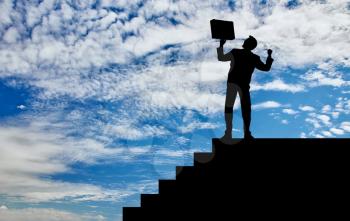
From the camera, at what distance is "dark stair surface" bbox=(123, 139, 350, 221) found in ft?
20.3

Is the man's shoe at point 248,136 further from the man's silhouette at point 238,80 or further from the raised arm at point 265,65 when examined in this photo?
the raised arm at point 265,65

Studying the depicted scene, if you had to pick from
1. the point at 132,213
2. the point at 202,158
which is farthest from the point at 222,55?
the point at 132,213

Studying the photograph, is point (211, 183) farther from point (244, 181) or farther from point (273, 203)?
point (273, 203)

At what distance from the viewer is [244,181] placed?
658 centimetres

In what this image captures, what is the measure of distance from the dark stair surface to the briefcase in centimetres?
209

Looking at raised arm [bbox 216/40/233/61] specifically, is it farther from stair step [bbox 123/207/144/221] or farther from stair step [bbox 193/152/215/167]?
stair step [bbox 123/207/144/221]

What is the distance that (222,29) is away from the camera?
8.04 m

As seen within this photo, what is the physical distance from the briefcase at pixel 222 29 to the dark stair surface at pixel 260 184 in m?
2.09

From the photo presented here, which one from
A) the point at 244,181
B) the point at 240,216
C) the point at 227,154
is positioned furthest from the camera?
the point at 227,154

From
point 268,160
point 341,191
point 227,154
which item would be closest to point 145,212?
point 227,154

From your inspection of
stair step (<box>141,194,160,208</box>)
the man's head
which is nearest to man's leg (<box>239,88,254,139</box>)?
the man's head

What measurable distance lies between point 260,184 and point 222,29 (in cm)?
319

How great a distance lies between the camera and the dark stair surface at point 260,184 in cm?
619

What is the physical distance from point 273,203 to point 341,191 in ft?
3.65
